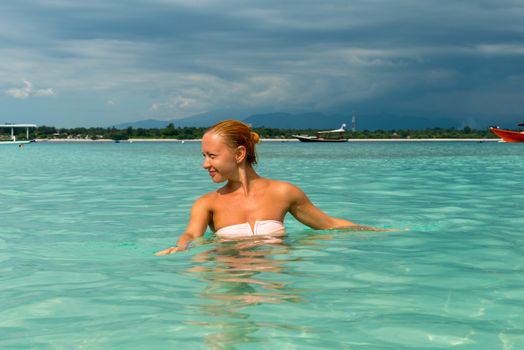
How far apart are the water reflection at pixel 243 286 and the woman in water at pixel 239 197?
17cm

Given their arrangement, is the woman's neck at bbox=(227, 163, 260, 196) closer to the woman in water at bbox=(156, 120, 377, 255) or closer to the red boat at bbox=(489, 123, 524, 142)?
the woman in water at bbox=(156, 120, 377, 255)

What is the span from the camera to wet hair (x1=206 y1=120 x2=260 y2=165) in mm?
5969

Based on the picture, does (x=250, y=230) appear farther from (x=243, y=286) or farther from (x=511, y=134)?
(x=511, y=134)

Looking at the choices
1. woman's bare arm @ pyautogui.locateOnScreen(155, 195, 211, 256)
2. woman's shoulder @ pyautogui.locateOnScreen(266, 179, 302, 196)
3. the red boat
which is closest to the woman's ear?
woman's shoulder @ pyautogui.locateOnScreen(266, 179, 302, 196)

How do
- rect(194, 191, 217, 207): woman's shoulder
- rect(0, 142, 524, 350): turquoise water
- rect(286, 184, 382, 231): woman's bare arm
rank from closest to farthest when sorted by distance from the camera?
rect(0, 142, 524, 350): turquoise water, rect(194, 191, 217, 207): woman's shoulder, rect(286, 184, 382, 231): woman's bare arm

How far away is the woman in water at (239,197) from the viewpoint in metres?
6.01

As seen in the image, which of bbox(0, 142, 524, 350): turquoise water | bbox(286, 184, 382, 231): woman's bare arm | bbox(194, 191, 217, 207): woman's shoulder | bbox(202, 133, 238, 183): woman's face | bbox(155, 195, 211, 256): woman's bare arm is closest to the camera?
bbox(0, 142, 524, 350): turquoise water

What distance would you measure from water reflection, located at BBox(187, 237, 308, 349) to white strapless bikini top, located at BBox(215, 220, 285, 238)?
79 mm

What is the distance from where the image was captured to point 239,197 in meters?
6.36

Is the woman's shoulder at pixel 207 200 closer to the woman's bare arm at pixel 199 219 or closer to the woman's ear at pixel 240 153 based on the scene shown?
the woman's bare arm at pixel 199 219

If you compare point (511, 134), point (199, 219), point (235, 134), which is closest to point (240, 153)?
point (235, 134)

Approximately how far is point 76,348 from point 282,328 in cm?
121

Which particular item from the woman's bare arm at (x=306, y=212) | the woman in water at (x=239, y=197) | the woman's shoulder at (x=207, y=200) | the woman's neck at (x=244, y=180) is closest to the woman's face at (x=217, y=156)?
the woman in water at (x=239, y=197)

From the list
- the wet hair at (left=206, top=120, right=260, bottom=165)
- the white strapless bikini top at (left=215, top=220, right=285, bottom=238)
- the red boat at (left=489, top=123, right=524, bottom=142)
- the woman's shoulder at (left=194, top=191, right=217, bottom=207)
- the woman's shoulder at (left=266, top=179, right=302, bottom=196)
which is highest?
the red boat at (left=489, top=123, right=524, bottom=142)
